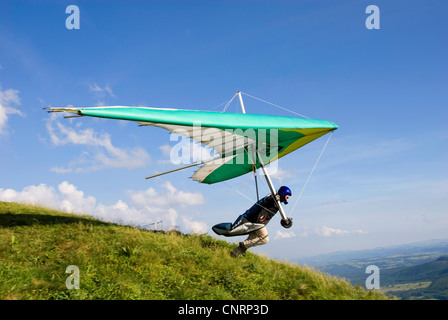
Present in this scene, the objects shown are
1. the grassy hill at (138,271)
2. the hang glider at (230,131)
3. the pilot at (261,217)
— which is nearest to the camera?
the grassy hill at (138,271)

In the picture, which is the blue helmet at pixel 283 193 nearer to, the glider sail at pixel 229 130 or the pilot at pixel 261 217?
the pilot at pixel 261 217

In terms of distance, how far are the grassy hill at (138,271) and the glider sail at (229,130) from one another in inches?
146

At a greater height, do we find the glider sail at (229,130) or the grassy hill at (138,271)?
the glider sail at (229,130)

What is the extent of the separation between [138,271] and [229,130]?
16.4 feet

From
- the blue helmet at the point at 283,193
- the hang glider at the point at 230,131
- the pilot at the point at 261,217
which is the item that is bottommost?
the pilot at the point at 261,217

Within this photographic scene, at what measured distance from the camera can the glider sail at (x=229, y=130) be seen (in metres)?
7.81

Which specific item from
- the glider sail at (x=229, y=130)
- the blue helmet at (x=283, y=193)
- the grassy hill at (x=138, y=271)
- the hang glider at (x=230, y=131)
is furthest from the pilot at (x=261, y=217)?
the glider sail at (x=229, y=130)

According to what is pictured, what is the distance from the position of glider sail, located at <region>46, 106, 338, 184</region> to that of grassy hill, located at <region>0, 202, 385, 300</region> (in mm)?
3710

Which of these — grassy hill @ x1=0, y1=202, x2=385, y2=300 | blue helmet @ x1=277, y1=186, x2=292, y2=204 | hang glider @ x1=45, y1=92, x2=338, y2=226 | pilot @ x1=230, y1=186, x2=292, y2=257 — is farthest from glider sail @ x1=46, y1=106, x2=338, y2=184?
grassy hill @ x1=0, y1=202, x2=385, y2=300

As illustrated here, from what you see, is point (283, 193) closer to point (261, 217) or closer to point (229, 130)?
point (261, 217)

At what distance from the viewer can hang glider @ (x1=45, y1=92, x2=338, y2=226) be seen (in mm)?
7801

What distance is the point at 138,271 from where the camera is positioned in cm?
775

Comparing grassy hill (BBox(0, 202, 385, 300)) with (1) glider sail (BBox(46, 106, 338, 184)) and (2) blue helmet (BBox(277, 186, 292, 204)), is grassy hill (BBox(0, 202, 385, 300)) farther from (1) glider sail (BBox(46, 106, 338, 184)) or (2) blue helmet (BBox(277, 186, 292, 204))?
(1) glider sail (BBox(46, 106, 338, 184))

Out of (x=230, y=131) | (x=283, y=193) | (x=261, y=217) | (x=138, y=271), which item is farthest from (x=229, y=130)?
(x=138, y=271)
